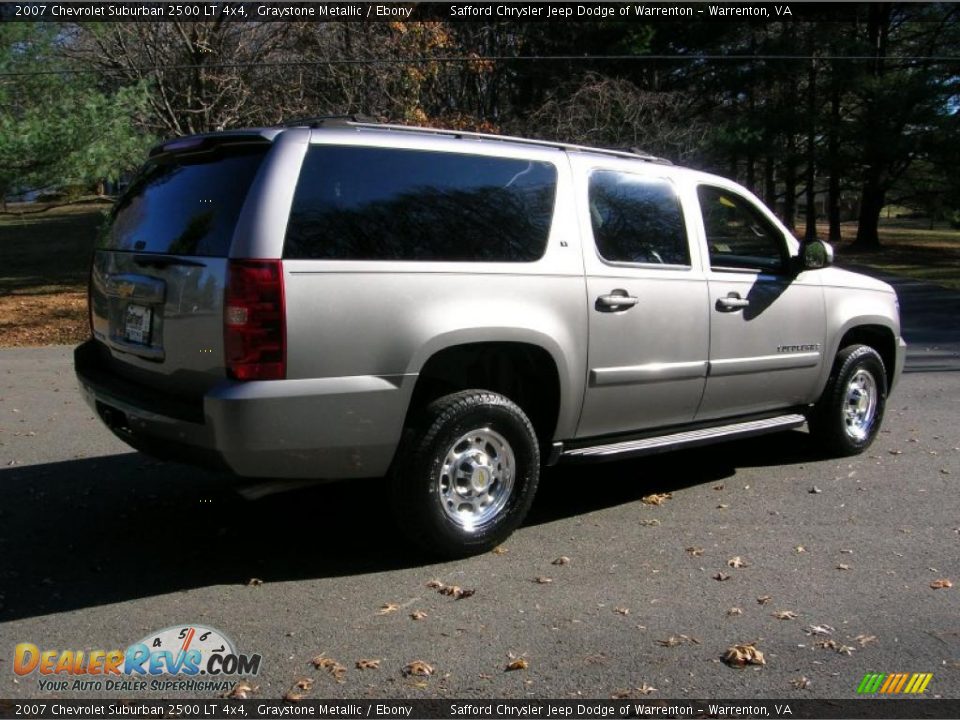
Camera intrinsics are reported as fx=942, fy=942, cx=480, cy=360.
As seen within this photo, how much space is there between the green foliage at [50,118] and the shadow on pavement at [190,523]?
863 centimetres

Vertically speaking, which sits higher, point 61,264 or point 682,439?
point 682,439

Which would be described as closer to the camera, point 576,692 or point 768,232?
point 576,692

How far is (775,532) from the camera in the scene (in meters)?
5.27

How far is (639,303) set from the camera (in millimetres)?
5312

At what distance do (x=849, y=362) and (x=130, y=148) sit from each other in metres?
11.8

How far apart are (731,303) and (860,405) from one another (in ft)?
6.18

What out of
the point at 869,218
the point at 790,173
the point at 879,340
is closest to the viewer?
the point at 879,340

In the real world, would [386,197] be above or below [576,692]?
above

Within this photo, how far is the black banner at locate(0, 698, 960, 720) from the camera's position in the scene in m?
3.31

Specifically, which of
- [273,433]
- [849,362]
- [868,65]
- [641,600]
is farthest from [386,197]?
[868,65]

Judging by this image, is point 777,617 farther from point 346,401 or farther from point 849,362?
point 849,362

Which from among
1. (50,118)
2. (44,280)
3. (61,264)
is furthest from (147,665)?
(61,264)

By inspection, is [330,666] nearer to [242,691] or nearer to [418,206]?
[242,691]

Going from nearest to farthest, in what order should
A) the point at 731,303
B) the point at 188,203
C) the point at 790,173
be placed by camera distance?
the point at 188,203 < the point at 731,303 < the point at 790,173
